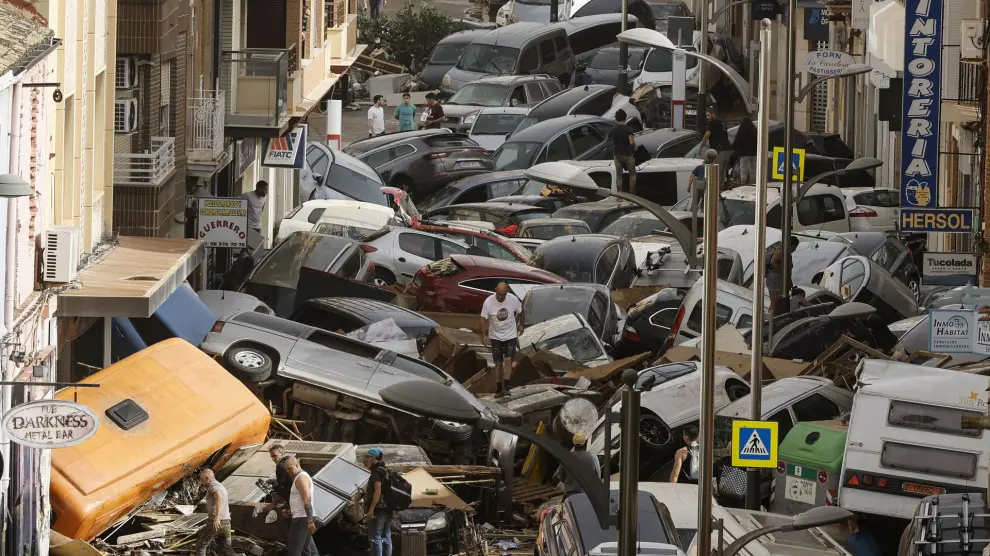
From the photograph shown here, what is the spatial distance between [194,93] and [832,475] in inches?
546

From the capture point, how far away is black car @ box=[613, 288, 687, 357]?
84.9ft

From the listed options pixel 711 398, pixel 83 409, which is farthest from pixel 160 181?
pixel 711 398

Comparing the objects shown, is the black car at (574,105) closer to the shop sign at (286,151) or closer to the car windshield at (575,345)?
the shop sign at (286,151)

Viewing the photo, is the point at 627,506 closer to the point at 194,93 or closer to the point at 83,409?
the point at 83,409

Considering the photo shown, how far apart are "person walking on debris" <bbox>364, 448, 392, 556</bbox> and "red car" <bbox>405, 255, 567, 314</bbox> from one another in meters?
10.3

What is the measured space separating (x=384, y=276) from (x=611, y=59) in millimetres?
26877

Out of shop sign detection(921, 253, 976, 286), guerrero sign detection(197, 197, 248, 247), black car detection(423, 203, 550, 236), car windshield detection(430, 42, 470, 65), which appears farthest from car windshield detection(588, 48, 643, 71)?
guerrero sign detection(197, 197, 248, 247)

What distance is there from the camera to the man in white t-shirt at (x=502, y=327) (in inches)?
912

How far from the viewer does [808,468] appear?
17359 millimetres

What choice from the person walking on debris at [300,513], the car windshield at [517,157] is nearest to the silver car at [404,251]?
the car windshield at [517,157]

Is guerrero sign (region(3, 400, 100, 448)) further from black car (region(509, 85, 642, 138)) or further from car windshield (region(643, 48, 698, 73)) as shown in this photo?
car windshield (region(643, 48, 698, 73))

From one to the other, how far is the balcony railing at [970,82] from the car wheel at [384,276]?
9305mm

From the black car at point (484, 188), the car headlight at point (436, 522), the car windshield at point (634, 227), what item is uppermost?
the black car at point (484, 188)

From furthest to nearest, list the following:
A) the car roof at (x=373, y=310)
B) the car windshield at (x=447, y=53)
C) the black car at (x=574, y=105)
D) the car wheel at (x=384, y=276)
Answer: the car windshield at (x=447, y=53)
the black car at (x=574, y=105)
the car wheel at (x=384, y=276)
the car roof at (x=373, y=310)
